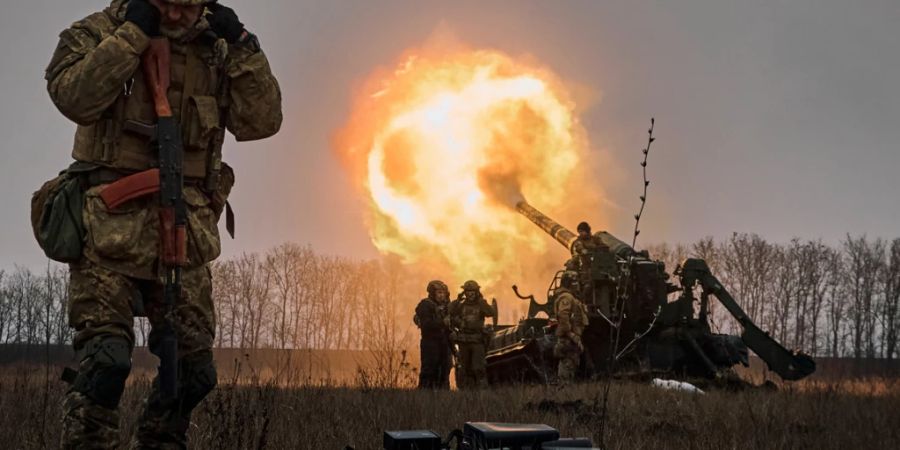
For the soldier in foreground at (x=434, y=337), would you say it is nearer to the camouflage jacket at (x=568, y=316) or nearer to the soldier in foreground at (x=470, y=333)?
the soldier in foreground at (x=470, y=333)

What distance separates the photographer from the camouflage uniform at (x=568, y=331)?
14461 mm

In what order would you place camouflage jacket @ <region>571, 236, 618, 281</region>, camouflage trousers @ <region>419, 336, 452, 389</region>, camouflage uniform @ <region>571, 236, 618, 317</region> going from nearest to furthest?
camouflage trousers @ <region>419, 336, 452, 389</region>, camouflage uniform @ <region>571, 236, 618, 317</region>, camouflage jacket @ <region>571, 236, 618, 281</region>

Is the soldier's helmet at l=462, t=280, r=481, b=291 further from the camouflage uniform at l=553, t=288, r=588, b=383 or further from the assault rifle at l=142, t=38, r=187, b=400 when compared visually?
the assault rifle at l=142, t=38, r=187, b=400

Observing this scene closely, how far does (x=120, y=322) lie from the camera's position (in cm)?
363

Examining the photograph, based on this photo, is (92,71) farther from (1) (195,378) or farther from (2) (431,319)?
(2) (431,319)

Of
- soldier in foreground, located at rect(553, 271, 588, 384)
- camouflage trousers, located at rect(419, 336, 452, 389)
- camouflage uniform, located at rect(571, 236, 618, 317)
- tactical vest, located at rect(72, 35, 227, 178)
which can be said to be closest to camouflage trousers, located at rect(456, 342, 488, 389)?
camouflage trousers, located at rect(419, 336, 452, 389)

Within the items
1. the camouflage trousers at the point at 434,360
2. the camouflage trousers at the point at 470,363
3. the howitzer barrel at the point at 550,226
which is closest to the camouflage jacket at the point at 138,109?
the camouflage trousers at the point at 434,360

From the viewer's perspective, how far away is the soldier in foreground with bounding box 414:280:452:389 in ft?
47.2

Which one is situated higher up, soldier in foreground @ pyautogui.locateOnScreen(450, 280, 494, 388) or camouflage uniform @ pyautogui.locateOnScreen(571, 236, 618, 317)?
camouflage uniform @ pyautogui.locateOnScreen(571, 236, 618, 317)

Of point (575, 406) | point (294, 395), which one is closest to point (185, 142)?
point (294, 395)

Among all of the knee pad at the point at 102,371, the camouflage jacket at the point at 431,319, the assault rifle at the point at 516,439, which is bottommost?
the assault rifle at the point at 516,439

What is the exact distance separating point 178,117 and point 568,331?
11326 mm

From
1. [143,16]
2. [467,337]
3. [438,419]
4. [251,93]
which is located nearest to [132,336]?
[251,93]

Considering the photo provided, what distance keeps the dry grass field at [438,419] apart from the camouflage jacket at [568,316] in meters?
5.44
